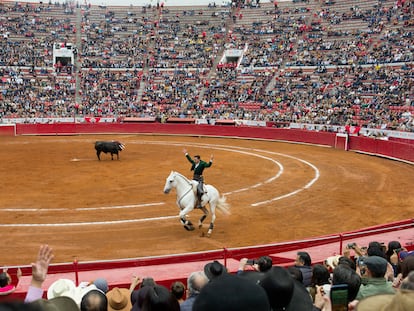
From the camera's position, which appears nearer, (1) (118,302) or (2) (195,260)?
(1) (118,302)

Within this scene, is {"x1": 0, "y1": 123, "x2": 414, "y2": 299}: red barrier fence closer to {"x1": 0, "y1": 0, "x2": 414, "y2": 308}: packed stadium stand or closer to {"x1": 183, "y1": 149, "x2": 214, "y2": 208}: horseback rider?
{"x1": 183, "y1": 149, "x2": 214, "y2": 208}: horseback rider

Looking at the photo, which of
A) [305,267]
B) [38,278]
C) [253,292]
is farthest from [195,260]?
[253,292]

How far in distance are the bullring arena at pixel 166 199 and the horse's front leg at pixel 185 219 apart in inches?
8.2

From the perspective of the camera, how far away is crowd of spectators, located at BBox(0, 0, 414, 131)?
147ft

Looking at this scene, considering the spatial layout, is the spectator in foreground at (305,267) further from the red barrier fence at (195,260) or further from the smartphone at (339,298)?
the smartphone at (339,298)

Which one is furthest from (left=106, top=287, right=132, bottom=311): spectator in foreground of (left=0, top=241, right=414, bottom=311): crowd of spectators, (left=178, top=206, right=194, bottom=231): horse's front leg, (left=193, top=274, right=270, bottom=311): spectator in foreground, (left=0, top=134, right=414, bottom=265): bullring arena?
(left=178, top=206, right=194, bottom=231): horse's front leg

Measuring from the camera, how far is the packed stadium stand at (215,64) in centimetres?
4434

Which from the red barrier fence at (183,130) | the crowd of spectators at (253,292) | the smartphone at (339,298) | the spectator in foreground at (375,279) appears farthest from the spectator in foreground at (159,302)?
the red barrier fence at (183,130)

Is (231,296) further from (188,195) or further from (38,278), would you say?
(188,195)

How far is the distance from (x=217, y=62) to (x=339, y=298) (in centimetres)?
5765

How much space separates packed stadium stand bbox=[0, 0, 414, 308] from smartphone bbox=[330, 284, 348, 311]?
104ft

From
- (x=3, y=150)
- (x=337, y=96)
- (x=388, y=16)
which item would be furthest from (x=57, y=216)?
(x=388, y=16)

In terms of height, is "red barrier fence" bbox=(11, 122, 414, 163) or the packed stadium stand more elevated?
the packed stadium stand

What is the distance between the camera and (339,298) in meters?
3.90
